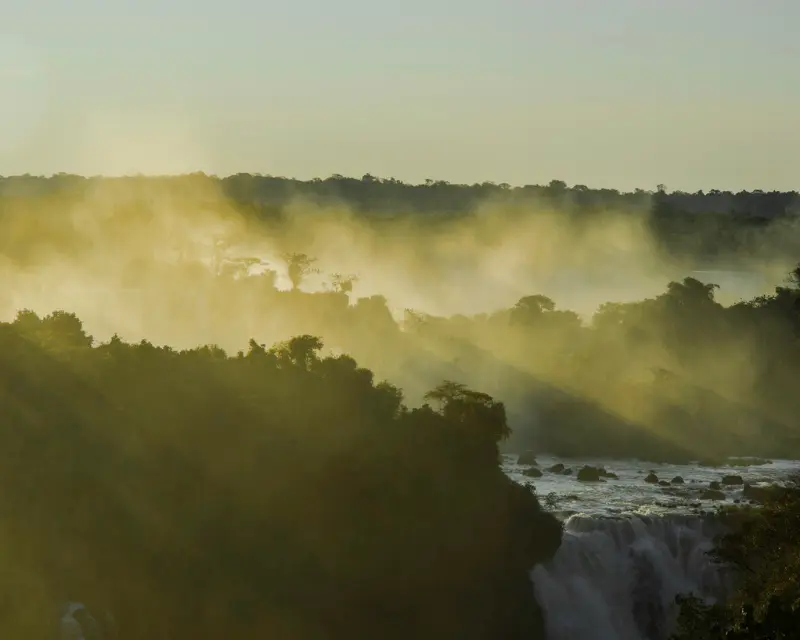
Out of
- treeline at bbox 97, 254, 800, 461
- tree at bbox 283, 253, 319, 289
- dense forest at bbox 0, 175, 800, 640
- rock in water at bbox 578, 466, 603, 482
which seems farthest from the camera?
tree at bbox 283, 253, 319, 289

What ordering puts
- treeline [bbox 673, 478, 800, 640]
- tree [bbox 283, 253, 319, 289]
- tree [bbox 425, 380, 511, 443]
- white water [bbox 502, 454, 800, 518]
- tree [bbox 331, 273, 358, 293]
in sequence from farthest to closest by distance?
tree [bbox 283, 253, 319, 289], tree [bbox 331, 273, 358, 293], white water [bbox 502, 454, 800, 518], tree [bbox 425, 380, 511, 443], treeline [bbox 673, 478, 800, 640]

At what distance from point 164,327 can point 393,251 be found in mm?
54011

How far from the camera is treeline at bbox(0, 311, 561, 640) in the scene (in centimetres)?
4834

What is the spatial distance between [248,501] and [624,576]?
720 inches

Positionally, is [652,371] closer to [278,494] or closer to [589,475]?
[589,475]

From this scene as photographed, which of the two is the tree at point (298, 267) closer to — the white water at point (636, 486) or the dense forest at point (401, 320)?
the dense forest at point (401, 320)

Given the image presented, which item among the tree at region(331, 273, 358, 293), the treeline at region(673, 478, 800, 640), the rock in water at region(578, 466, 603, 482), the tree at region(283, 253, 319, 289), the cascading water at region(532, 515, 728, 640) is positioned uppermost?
the tree at region(283, 253, 319, 289)

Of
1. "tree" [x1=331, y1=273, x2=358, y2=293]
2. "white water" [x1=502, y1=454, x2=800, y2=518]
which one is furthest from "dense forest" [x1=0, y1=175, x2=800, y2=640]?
"tree" [x1=331, y1=273, x2=358, y2=293]

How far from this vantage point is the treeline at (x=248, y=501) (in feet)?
159

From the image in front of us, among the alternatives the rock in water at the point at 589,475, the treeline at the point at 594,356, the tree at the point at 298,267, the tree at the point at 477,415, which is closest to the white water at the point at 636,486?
the rock in water at the point at 589,475

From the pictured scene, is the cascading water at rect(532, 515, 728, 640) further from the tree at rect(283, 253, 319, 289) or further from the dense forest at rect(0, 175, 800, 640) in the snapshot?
the tree at rect(283, 253, 319, 289)

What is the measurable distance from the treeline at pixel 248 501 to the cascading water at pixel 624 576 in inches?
49.1

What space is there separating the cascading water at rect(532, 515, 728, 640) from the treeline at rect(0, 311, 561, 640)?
1246 millimetres

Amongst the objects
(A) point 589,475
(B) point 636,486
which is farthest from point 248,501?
(A) point 589,475
